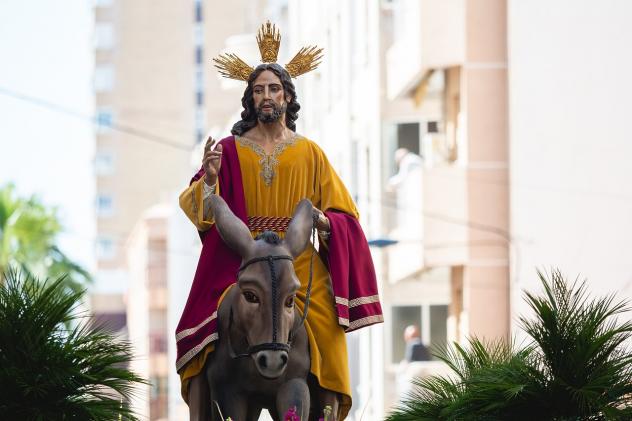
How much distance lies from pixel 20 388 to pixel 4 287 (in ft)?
2.34

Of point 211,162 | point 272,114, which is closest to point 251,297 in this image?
point 211,162

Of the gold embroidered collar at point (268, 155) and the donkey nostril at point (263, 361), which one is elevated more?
the gold embroidered collar at point (268, 155)

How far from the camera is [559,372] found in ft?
36.7

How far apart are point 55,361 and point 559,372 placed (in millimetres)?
2684

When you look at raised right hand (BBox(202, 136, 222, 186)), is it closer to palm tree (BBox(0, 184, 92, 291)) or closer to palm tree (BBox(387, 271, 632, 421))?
palm tree (BBox(387, 271, 632, 421))

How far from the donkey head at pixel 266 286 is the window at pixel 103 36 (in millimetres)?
108435

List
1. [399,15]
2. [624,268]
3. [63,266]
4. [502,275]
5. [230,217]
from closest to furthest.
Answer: [230,217]
[624,268]
[502,275]
[399,15]
[63,266]

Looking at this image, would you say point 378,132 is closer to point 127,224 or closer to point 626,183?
point 626,183

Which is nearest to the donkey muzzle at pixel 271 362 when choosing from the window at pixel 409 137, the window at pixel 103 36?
the window at pixel 409 137

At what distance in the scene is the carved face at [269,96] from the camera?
11.8 meters

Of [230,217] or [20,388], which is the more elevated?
[230,217]

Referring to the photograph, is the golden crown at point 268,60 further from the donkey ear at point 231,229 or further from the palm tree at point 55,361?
the palm tree at point 55,361

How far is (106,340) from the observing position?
11.6 meters

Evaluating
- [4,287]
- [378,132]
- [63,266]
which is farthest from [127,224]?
[4,287]
